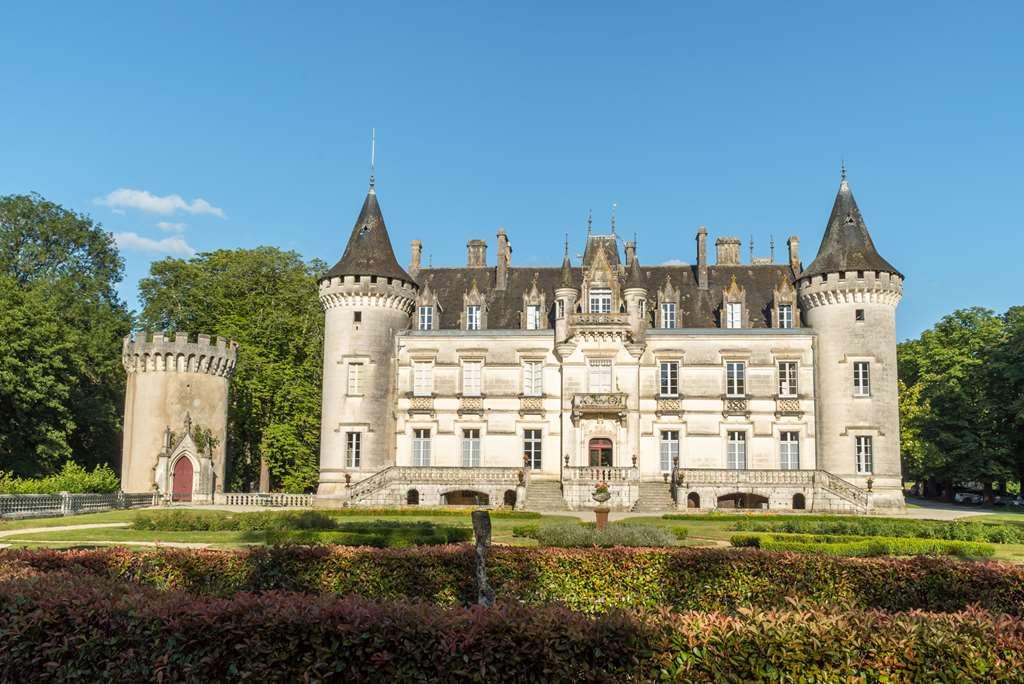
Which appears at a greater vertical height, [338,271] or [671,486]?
[338,271]

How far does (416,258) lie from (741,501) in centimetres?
2326

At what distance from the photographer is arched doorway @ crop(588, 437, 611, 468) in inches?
1705

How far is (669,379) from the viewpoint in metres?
44.3

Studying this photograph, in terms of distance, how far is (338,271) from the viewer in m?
44.8

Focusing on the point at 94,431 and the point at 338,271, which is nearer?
the point at 338,271

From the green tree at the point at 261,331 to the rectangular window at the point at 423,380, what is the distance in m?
7.44

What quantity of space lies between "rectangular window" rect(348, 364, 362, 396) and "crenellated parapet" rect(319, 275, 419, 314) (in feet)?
10.6

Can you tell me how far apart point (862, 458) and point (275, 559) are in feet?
113

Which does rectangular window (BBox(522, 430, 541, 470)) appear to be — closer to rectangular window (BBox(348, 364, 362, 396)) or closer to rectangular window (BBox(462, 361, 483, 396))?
rectangular window (BBox(462, 361, 483, 396))

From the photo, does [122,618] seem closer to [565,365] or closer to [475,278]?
[565,365]

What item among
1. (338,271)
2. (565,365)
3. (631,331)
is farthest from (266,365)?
(631,331)

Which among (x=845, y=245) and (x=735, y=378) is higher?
(x=845, y=245)

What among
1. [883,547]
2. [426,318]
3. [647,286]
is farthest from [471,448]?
[883,547]

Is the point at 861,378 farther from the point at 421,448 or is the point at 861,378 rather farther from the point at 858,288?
the point at 421,448
